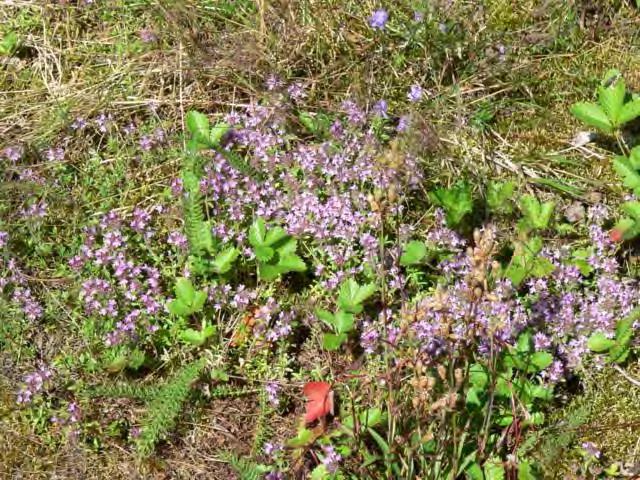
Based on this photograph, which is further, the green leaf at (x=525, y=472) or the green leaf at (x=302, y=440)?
the green leaf at (x=302, y=440)

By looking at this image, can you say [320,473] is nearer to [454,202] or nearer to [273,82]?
[454,202]

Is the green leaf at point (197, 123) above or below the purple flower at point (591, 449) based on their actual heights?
above

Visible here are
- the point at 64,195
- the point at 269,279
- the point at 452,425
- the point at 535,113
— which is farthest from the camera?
the point at 535,113

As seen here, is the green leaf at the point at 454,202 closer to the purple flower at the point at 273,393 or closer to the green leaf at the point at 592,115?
the green leaf at the point at 592,115

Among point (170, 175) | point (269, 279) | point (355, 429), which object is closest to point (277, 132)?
point (170, 175)

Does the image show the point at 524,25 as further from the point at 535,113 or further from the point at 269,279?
the point at 269,279

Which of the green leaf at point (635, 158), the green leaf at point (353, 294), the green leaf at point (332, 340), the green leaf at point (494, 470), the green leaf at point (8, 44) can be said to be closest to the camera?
the green leaf at point (494, 470)

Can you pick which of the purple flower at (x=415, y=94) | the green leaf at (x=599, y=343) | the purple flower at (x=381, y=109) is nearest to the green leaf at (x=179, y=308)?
the purple flower at (x=381, y=109)
